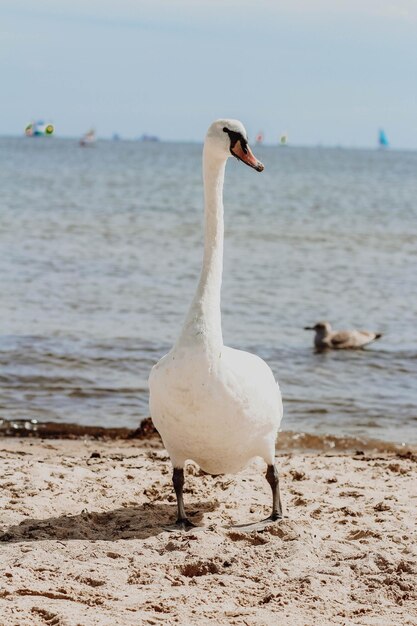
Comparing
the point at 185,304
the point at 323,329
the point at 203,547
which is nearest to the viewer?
the point at 203,547

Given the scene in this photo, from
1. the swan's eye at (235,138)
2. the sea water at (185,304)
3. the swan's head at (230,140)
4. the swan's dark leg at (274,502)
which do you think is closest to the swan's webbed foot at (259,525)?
the swan's dark leg at (274,502)

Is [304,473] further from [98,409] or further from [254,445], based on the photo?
Result: [98,409]

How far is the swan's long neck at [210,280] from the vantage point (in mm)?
5887

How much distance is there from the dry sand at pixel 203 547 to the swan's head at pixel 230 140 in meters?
2.19

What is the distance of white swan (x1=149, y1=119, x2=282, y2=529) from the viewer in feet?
18.9

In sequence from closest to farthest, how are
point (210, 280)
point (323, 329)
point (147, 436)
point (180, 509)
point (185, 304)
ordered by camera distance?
point (210, 280) → point (180, 509) → point (147, 436) → point (323, 329) → point (185, 304)

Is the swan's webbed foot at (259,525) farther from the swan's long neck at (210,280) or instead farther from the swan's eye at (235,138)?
the swan's eye at (235,138)

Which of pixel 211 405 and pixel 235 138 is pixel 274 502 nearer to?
pixel 211 405

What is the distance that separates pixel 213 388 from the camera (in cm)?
573

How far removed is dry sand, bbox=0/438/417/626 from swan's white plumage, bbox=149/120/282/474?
1.65 feet

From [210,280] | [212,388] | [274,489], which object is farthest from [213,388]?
[274,489]

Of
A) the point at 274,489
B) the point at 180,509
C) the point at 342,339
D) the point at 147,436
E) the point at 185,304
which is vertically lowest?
the point at 147,436

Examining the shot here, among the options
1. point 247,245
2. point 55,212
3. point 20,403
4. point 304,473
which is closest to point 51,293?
point 20,403

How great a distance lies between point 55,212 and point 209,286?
2573cm
